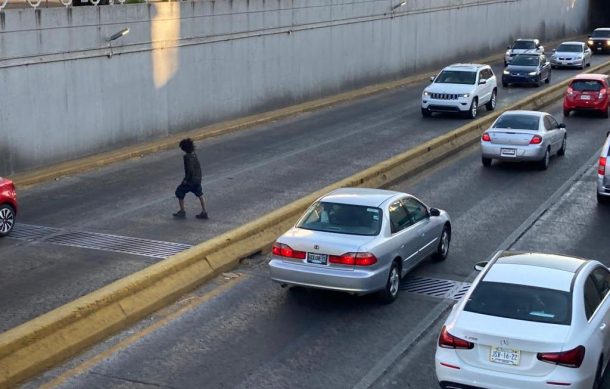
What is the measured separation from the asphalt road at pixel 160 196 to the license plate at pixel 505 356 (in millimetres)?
5891

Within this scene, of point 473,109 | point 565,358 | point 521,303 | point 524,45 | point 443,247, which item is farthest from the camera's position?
point 524,45

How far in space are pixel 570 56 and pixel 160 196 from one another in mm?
34200

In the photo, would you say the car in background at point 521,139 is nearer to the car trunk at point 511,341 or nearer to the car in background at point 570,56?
the car trunk at point 511,341

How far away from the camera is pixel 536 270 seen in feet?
34.4

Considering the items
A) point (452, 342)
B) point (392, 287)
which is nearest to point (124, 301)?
point (392, 287)

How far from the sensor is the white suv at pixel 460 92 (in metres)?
32.2

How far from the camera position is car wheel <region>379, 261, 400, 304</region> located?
13188 millimetres

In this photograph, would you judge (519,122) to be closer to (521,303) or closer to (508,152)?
(508,152)

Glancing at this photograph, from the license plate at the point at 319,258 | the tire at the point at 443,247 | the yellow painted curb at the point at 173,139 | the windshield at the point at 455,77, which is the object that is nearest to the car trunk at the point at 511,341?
the license plate at the point at 319,258

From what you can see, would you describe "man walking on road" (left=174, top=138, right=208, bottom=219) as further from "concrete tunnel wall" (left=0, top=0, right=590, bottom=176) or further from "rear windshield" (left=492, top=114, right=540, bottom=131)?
"rear windshield" (left=492, top=114, right=540, bottom=131)

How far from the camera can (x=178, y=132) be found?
2886 cm

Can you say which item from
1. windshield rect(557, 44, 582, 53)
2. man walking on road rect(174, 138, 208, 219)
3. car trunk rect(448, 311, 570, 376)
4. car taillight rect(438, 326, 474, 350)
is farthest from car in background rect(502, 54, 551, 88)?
car taillight rect(438, 326, 474, 350)

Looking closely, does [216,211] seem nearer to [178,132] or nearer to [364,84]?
[178,132]

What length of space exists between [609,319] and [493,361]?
64.7 inches
